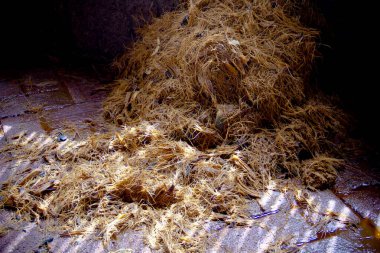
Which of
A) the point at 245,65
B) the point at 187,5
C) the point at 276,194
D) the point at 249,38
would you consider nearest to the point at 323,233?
the point at 276,194

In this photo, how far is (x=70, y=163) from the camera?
93.2 inches

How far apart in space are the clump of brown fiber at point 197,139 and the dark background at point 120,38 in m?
0.25

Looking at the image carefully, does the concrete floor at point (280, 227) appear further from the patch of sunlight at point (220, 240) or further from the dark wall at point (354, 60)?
the dark wall at point (354, 60)

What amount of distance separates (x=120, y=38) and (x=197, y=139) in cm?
183

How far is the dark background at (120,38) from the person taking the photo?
2.84 metres

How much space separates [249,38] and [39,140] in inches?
73.4

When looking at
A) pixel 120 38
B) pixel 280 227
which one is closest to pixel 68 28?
pixel 120 38

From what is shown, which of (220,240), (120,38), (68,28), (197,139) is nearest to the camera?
(220,240)

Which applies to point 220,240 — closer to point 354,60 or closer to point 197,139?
point 197,139

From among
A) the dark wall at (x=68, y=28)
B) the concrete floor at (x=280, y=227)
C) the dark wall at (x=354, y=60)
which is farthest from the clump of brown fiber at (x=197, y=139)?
the dark wall at (x=68, y=28)

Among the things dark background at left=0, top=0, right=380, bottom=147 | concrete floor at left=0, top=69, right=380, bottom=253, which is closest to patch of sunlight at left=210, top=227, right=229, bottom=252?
concrete floor at left=0, top=69, right=380, bottom=253

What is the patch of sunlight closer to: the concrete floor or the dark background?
the concrete floor

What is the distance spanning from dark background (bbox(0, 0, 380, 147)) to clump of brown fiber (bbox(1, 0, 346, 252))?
0.81ft

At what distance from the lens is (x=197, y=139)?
250 centimetres
